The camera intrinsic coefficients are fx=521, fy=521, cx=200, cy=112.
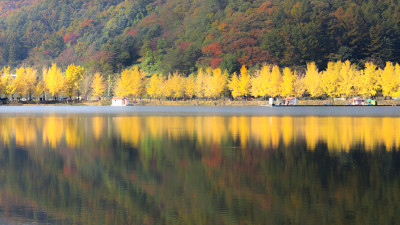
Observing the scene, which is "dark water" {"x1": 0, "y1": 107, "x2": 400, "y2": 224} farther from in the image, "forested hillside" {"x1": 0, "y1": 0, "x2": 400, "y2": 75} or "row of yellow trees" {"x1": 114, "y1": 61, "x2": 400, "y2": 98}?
"forested hillside" {"x1": 0, "y1": 0, "x2": 400, "y2": 75}

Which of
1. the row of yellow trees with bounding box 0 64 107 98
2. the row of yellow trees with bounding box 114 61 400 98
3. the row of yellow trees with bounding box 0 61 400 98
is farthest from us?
the row of yellow trees with bounding box 0 64 107 98

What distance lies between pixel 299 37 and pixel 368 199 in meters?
119

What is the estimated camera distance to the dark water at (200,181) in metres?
13.4

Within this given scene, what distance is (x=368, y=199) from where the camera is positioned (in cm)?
1495

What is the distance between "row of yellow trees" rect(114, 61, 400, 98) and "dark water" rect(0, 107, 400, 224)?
2990 inches

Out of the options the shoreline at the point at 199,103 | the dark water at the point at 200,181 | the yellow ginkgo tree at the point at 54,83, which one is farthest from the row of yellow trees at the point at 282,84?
the dark water at the point at 200,181

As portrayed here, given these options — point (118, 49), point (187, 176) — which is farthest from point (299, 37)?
point (187, 176)

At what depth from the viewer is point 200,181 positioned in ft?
57.2

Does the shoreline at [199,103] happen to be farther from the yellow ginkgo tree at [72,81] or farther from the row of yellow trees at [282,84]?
the yellow ginkgo tree at [72,81]

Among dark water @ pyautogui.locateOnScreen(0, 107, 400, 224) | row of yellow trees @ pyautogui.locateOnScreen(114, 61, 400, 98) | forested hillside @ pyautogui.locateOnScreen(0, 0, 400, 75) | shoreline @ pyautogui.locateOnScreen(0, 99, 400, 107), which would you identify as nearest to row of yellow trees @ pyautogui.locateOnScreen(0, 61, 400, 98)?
row of yellow trees @ pyautogui.locateOnScreen(114, 61, 400, 98)

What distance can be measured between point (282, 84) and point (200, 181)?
90.4 meters

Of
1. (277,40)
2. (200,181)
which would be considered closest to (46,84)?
(277,40)

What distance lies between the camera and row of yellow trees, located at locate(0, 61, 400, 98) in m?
103

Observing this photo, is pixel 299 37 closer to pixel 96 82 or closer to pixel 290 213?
pixel 96 82
